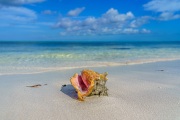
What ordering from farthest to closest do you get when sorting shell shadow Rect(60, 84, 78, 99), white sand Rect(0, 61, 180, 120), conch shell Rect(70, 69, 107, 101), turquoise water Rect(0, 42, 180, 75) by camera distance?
turquoise water Rect(0, 42, 180, 75)
shell shadow Rect(60, 84, 78, 99)
conch shell Rect(70, 69, 107, 101)
white sand Rect(0, 61, 180, 120)

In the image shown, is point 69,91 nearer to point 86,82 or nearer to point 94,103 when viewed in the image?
point 86,82

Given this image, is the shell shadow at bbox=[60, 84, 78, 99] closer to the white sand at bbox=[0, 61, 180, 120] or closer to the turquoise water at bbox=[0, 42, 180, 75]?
the white sand at bbox=[0, 61, 180, 120]

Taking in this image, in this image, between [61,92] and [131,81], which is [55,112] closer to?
[61,92]

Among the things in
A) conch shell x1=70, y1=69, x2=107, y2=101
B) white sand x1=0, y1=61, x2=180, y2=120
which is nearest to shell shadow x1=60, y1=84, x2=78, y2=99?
white sand x1=0, y1=61, x2=180, y2=120

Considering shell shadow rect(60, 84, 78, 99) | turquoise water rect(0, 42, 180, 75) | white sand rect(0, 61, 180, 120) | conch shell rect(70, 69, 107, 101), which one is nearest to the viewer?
white sand rect(0, 61, 180, 120)

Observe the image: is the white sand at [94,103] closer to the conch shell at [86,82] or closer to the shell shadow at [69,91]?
the shell shadow at [69,91]

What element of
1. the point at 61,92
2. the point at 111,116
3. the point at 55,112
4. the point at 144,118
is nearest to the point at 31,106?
the point at 55,112

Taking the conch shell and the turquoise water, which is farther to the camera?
the turquoise water

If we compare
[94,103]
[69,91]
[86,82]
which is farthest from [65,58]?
[94,103]

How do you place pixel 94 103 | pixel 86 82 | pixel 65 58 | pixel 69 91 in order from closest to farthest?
pixel 94 103 → pixel 86 82 → pixel 69 91 → pixel 65 58
